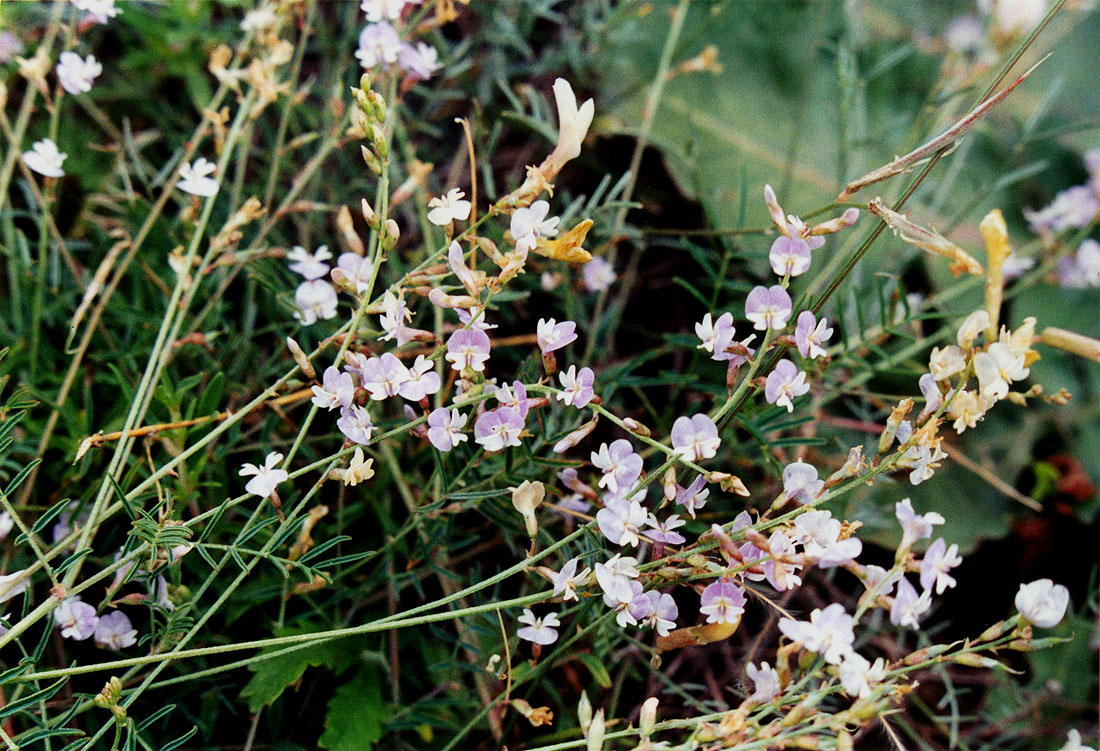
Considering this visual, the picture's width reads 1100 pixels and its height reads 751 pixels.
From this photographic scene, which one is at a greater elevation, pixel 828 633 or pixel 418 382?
pixel 418 382

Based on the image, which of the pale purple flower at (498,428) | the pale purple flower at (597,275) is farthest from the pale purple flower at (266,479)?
the pale purple flower at (597,275)

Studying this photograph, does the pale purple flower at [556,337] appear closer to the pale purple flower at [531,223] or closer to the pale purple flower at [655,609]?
the pale purple flower at [531,223]

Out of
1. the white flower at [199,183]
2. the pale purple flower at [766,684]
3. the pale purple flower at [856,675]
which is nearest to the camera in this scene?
the pale purple flower at [856,675]

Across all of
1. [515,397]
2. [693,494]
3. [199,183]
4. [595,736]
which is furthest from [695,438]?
[199,183]

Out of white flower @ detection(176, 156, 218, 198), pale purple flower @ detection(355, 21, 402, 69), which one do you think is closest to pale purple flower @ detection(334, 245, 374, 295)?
white flower @ detection(176, 156, 218, 198)

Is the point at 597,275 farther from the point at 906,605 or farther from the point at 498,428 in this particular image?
the point at 906,605
